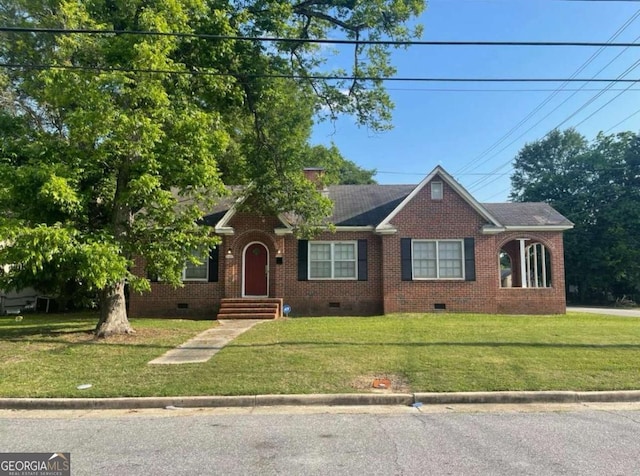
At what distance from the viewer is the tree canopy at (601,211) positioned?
113 feet

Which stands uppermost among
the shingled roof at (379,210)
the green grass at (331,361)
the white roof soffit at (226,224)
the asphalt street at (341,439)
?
the shingled roof at (379,210)

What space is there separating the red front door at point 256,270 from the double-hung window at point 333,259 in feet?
5.85

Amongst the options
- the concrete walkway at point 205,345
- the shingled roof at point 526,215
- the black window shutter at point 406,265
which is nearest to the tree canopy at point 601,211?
the shingled roof at point 526,215

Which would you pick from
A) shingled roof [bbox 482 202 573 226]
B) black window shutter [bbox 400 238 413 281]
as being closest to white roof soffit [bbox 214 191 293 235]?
black window shutter [bbox 400 238 413 281]

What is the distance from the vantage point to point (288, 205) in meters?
15.7

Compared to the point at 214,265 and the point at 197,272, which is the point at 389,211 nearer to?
the point at 214,265

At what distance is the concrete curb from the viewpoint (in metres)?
6.64

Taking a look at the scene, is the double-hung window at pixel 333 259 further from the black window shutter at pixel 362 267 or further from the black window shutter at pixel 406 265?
the black window shutter at pixel 406 265

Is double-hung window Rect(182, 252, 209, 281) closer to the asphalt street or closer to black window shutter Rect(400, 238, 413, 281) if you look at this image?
black window shutter Rect(400, 238, 413, 281)

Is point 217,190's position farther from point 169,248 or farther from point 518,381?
point 518,381

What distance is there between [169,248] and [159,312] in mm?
6942

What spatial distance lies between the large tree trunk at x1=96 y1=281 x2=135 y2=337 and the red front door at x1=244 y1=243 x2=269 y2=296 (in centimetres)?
621

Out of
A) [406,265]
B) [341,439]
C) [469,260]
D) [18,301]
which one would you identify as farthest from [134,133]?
[18,301]

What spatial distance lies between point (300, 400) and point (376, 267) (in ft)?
38.2
